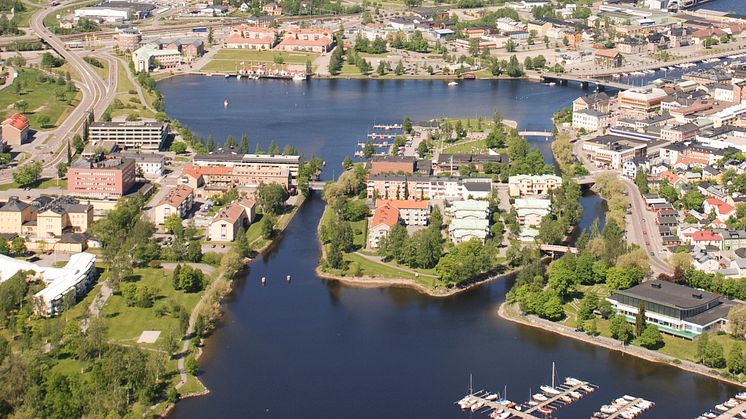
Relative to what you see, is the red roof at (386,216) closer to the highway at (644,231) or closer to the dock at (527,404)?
the highway at (644,231)

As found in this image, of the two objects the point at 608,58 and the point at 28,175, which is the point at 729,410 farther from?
the point at 608,58

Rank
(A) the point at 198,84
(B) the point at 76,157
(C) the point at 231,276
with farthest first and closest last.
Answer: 1. (A) the point at 198,84
2. (B) the point at 76,157
3. (C) the point at 231,276

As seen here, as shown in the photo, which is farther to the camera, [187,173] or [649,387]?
[187,173]

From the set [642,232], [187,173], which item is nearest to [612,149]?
[642,232]

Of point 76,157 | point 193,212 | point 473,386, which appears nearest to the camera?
point 473,386

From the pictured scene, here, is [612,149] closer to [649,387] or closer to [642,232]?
[642,232]

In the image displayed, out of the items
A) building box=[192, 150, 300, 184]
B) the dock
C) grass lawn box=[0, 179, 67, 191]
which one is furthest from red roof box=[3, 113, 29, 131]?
the dock

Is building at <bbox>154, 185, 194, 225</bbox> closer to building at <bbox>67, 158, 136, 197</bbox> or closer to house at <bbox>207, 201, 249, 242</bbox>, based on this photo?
house at <bbox>207, 201, 249, 242</bbox>

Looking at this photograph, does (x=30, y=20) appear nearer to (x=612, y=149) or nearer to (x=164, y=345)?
(x=612, y=149)
